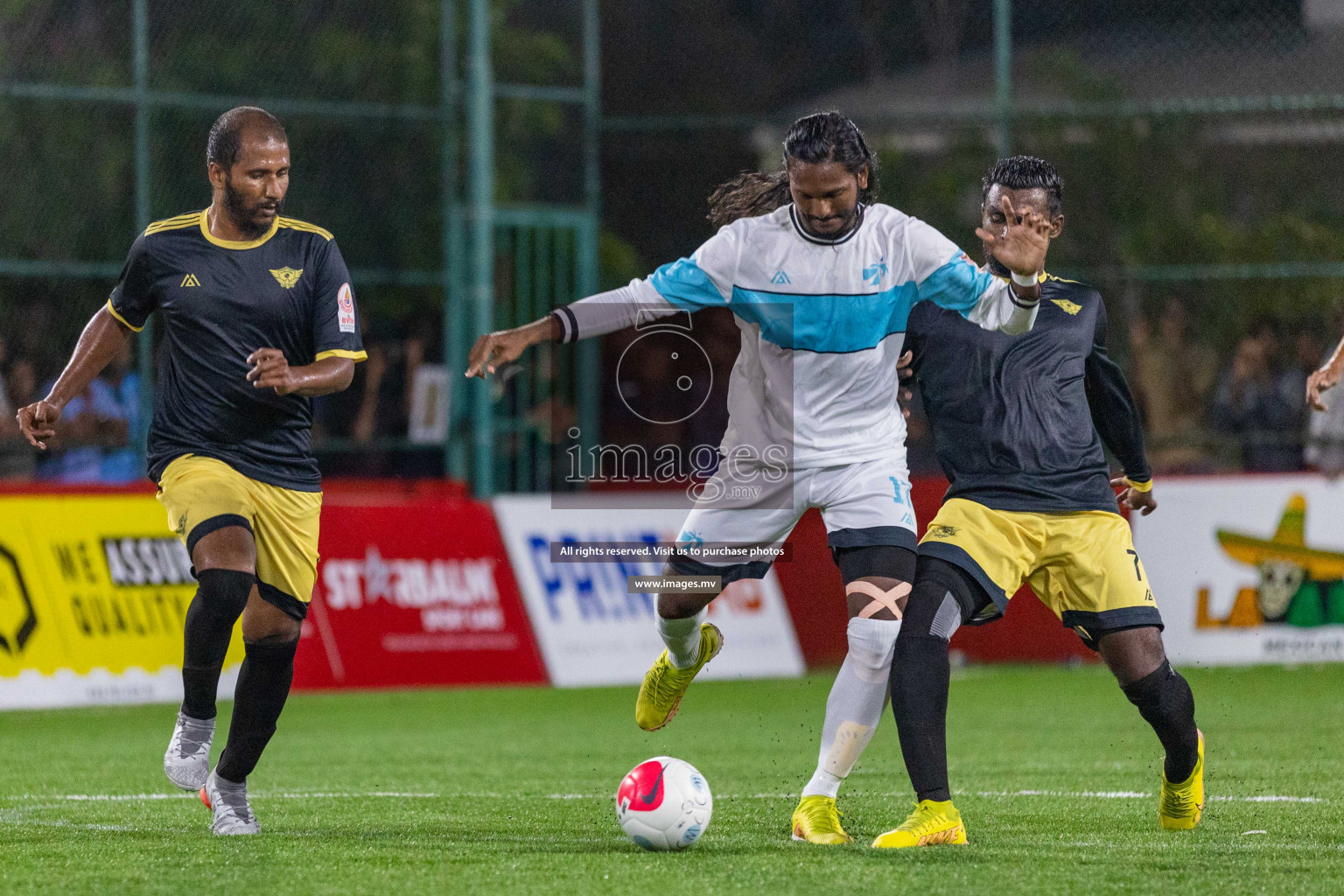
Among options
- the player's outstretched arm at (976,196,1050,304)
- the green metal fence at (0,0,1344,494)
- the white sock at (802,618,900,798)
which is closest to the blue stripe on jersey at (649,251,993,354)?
the player's outstretched arm at (976,196,1050,304)

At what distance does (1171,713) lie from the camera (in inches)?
251

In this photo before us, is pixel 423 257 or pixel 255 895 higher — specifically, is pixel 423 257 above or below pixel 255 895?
above

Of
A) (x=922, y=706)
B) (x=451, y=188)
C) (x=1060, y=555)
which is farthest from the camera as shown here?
(x=451, y=188)

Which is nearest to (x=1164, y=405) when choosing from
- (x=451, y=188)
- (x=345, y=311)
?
(x=451, y=188)

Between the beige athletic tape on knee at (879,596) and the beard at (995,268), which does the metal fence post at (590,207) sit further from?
the beige athletic tape on knee at (879,596)

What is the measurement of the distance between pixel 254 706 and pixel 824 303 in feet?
7.44

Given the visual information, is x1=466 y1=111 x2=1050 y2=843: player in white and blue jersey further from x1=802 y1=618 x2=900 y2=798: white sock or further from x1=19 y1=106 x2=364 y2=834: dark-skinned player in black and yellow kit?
x1=19 y1=106 x2=364 y2=834: dark-skinned player in black and yellow kit

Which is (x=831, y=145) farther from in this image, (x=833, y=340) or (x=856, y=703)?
(x=856, y=703)

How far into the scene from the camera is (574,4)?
647 inches

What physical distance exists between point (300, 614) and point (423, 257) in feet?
30.1

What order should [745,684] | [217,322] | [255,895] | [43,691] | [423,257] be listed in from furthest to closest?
[423,257], [745,684], [43,691], [217,322], [255,895]

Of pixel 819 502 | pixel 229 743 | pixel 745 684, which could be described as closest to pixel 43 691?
pixel 745 684

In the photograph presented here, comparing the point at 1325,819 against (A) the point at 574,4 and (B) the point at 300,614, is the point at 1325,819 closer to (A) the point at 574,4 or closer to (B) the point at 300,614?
(B) the point at 300,614

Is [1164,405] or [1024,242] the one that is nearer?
[1024,242]
